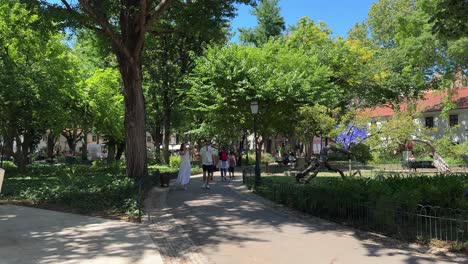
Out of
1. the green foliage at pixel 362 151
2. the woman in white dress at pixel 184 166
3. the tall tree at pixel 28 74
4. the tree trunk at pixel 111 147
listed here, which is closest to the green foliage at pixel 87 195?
the woman in white dress at pixel 184 166

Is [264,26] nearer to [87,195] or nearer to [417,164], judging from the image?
[417,164]

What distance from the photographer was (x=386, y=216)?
8734 mm

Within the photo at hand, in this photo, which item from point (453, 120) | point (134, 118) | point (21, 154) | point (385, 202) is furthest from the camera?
point (453, 120)

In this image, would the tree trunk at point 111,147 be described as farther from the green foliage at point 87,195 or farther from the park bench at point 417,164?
the green foliage at point 87,195

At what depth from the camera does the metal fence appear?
773 cm

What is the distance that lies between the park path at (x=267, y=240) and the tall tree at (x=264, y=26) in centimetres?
3271

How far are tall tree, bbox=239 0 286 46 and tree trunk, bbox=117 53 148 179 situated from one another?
27702mm

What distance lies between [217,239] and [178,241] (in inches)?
27.6

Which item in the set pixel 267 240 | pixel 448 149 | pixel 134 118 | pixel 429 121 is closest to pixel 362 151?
pixel 448 149

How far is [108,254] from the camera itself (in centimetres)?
718

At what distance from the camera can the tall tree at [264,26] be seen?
4309 cm

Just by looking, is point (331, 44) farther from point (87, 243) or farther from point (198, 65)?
point (87, 243)

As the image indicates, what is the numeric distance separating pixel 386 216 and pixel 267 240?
2.28 metres

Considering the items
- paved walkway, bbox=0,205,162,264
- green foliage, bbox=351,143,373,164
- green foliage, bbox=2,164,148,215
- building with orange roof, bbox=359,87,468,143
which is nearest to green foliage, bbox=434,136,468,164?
green foliage, bbox=351,143,373,164
